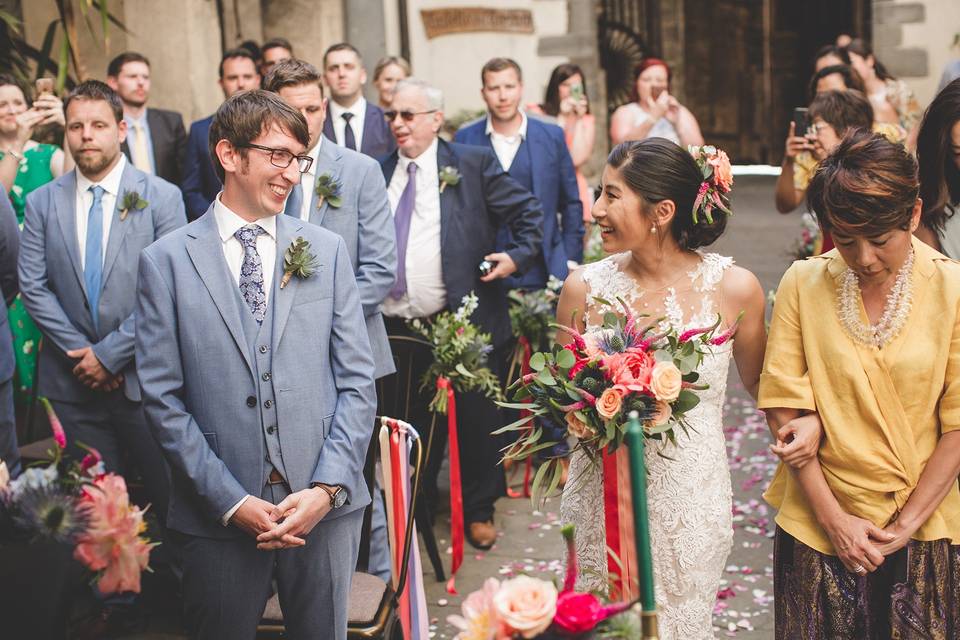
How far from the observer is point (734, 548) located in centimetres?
557

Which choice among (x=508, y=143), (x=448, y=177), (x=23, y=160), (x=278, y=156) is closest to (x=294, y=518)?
(x=278, y=156)

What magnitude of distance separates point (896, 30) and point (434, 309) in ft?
33.6

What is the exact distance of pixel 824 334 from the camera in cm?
292

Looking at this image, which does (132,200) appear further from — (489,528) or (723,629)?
(723,629)

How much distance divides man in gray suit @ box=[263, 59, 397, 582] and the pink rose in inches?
114

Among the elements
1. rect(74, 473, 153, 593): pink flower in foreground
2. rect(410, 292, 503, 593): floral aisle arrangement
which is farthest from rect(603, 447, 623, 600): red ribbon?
rect(410, 292, 503, 593): floral aisle arrangement

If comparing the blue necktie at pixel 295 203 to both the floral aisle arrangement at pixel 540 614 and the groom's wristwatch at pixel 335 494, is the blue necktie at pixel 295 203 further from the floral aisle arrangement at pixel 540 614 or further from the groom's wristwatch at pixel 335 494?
the floral aisle arrangement at pixel 540 614

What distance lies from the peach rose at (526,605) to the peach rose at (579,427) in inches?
45.8

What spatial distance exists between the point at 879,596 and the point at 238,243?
78.1 inches

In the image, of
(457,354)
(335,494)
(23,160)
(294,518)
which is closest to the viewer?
(294,518)

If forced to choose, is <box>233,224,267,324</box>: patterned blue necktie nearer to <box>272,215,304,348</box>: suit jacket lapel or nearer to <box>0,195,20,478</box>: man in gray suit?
<box>272,215,304,348</box>: suit jacket lapel

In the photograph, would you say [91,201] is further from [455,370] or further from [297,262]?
[297,262]

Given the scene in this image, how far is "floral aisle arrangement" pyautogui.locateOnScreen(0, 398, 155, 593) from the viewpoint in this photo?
1987mm

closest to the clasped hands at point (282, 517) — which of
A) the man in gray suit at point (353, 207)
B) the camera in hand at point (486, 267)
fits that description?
the man in gray suit at point (353, 207)
